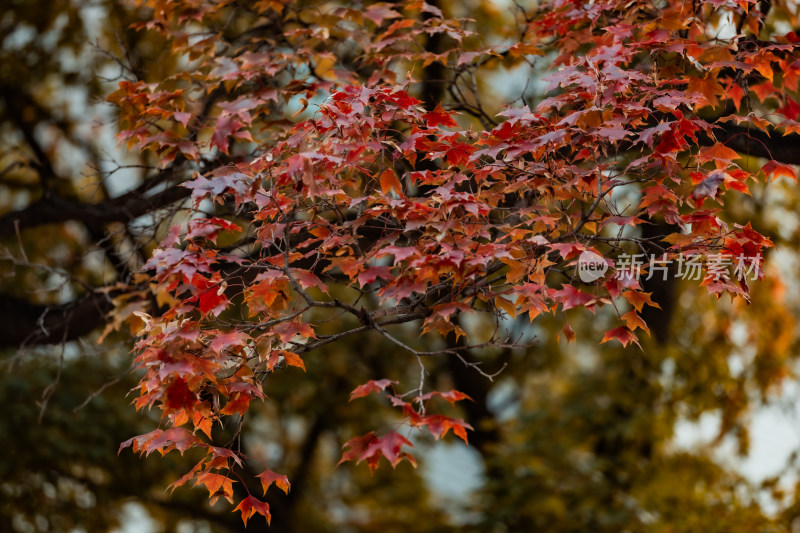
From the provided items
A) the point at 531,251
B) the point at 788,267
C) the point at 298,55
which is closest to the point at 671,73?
the point at 531,251

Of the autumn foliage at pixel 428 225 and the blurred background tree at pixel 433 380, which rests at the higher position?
the autumn foliage at pixel 428 225

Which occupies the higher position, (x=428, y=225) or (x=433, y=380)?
(x=428, y=225)

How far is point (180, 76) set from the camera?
4.04 metres

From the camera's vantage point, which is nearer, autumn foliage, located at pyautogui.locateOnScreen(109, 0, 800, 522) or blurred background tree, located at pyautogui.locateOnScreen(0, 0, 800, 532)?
autumn foliage, located at pyautogui.locateOnScreen(109, 0, 800, 522)

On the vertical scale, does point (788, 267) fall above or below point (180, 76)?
below

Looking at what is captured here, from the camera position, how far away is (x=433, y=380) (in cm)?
914

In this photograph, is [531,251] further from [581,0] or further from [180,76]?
[180,76]

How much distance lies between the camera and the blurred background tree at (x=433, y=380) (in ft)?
21.8

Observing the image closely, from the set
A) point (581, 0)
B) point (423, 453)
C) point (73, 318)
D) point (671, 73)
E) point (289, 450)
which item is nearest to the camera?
point (671, 73)

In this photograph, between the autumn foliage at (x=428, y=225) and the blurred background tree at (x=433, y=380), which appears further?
the blurred background tree at (x=433, y=380)

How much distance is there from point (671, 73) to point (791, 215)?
5.27 meters

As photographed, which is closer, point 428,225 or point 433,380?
point 428,225

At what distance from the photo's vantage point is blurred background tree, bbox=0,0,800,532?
21.8ft

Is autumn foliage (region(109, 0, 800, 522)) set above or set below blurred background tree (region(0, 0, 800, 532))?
above
